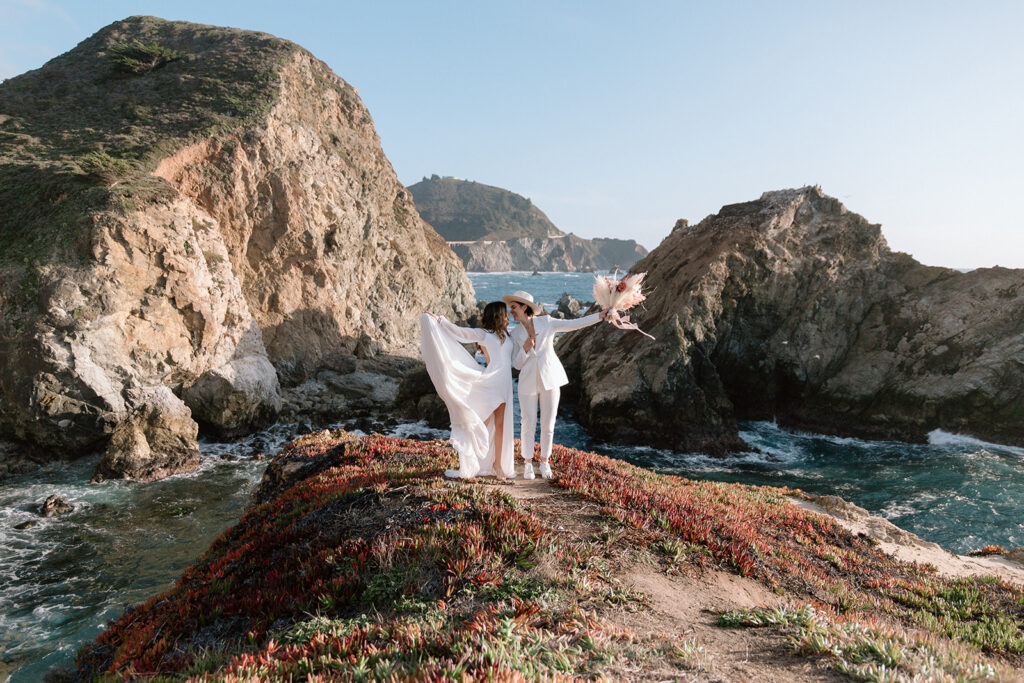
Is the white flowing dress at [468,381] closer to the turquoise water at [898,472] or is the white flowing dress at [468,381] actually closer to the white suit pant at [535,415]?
the white suit pant at [535,415]

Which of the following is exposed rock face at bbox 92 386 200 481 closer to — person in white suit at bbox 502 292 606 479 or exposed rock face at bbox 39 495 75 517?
exposed rock face at bbox 39 495 75 517

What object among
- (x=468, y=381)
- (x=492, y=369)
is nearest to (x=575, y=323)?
(x=492, y=369)

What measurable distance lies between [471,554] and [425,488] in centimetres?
236

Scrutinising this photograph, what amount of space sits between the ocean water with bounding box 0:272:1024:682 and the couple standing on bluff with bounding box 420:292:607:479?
721cm

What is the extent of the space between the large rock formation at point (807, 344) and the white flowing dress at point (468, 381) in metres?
17.4

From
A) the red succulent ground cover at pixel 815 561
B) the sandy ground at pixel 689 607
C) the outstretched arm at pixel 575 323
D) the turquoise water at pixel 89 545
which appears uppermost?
the outstretched arm at pixel 575 323

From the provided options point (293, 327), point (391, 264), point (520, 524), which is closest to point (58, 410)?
point (293, 327)

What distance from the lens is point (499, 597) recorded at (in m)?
5.15

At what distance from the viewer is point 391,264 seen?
133ft

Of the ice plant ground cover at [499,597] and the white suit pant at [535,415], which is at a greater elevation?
the white suit pant at [535,415]

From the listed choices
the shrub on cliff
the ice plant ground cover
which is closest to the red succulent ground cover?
the ice plant ground cover

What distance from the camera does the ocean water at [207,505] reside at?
10878mm

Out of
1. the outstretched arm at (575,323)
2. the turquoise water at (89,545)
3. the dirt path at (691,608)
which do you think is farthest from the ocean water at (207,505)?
the outstretched arm at (575,323)

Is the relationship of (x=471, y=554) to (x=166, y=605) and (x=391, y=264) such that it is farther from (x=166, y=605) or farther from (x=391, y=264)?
(x=391, y=264)
